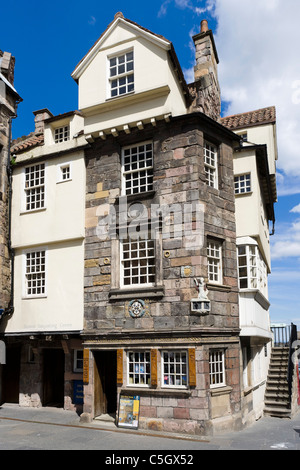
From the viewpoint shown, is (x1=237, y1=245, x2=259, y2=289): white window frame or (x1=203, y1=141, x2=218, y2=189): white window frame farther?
(x1=237, y1=245, x2=259, y2=289): white window frame

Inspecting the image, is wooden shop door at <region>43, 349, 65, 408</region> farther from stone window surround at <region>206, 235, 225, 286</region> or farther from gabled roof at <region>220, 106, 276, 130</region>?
gabled roof at <region>220, 106, 276, 130</region>

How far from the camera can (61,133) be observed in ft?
59.5

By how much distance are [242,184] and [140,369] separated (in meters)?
7.72

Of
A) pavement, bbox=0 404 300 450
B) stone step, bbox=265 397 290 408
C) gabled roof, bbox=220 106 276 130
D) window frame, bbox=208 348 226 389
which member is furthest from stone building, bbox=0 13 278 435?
stone step, bbox=265 397 290 408

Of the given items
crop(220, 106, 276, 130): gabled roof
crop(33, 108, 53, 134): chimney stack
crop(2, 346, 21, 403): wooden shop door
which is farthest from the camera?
crop(220, 106, 276, 130): gabled roof

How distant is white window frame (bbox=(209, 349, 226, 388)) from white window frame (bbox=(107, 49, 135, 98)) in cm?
925

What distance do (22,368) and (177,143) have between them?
10944 millimetres

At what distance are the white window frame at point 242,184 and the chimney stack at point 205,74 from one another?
301 centimetres

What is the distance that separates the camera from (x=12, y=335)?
16781 mm

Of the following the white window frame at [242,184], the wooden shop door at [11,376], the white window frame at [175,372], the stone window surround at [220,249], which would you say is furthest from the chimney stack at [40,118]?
the white window frame at [175,372]

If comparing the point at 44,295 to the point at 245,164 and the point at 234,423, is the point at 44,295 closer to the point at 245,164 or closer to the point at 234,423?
the point at 234,423

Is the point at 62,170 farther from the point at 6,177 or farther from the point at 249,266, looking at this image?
the point at 249,266

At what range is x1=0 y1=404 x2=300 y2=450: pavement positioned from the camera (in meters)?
11.6

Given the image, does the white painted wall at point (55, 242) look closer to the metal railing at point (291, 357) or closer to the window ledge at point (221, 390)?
the window ledge at point (221, 390)
